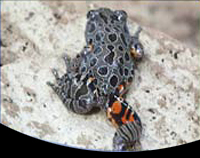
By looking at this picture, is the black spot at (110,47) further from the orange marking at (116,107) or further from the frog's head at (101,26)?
the orange marking at (116,107)

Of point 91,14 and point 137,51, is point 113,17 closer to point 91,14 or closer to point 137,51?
point 91,14

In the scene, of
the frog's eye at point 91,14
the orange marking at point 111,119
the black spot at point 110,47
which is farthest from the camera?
the black spot at point 110,47

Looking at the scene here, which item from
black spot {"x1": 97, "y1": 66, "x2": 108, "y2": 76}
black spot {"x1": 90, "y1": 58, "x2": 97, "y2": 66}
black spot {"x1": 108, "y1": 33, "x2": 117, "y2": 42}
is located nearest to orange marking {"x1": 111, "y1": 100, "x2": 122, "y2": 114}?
black spot {"x1": 97, "y1": 66, "x2": 108, "y2": 76}

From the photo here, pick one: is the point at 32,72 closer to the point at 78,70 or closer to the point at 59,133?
the point at 78,70

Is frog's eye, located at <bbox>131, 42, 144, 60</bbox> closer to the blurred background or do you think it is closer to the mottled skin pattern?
the mottled skin pattern

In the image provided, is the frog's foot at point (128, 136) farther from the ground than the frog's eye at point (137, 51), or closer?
closer

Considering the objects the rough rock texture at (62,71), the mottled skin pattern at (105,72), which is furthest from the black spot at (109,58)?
the rough rock texture at (62,71)

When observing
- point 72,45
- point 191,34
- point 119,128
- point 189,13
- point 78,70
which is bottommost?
point 119,128

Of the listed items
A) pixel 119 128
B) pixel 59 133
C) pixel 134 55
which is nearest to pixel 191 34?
pixel 134 55
